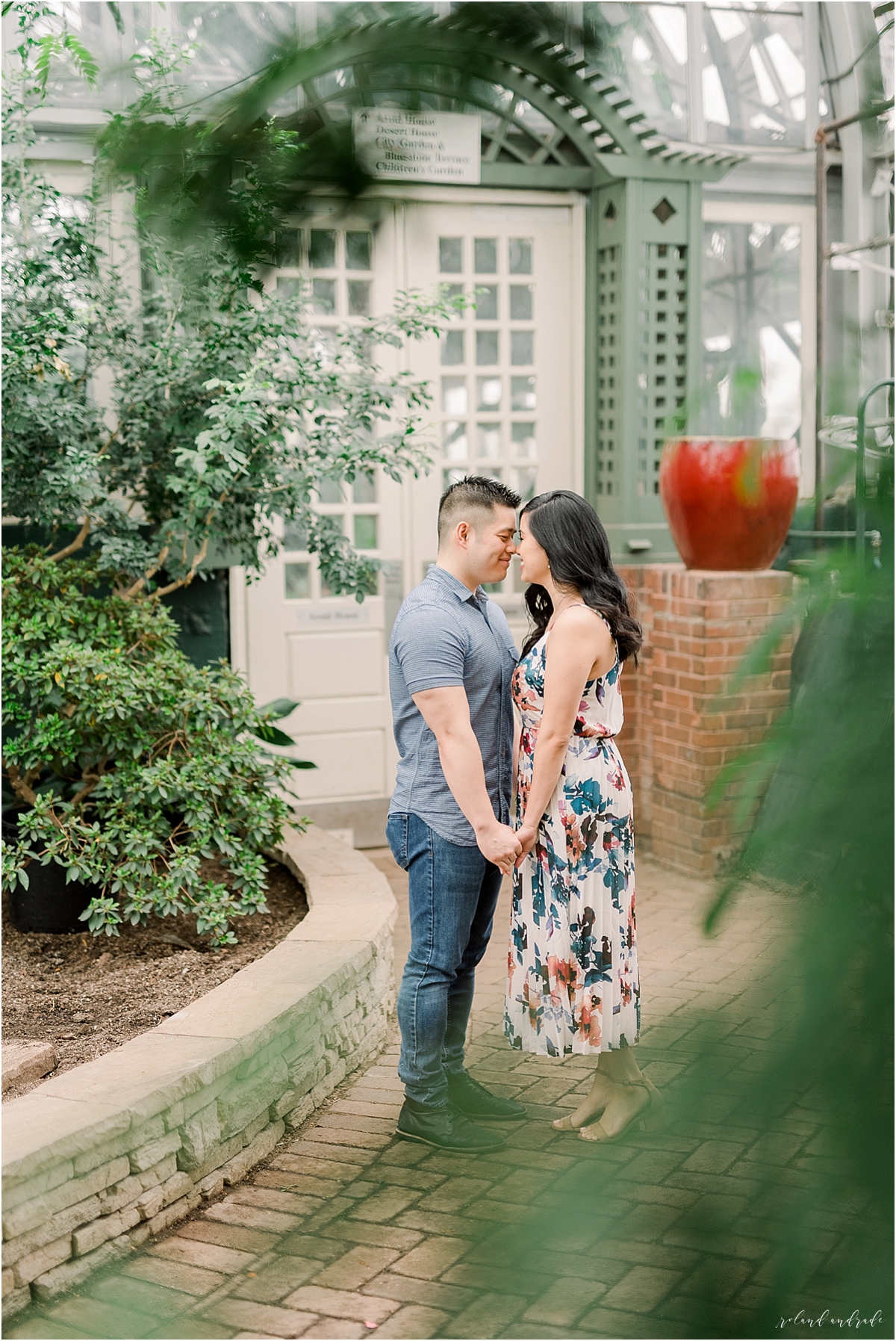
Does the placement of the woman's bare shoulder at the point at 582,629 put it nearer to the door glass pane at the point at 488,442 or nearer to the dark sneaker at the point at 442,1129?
the dark sneaker at the point at 442,1129

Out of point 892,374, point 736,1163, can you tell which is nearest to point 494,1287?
point 736,1163

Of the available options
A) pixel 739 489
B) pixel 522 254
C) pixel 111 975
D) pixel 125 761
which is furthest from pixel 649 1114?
pixel 125 761

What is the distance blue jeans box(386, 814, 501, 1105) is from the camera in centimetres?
322

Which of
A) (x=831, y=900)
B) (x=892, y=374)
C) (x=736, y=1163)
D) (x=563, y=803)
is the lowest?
(x=563, y=803)

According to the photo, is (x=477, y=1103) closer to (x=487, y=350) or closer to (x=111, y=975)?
(x=111, y=975)

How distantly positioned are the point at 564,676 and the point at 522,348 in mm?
3735

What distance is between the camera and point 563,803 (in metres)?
3.13

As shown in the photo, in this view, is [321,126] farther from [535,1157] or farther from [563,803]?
[563,803]

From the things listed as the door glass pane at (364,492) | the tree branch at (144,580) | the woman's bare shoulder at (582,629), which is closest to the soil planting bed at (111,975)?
the tree branch at (144,580)

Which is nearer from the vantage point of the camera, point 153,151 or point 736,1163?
point 736,1163

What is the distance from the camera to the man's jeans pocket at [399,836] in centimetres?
328

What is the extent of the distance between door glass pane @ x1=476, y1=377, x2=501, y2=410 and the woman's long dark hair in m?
3.24

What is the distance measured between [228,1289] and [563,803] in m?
2.00

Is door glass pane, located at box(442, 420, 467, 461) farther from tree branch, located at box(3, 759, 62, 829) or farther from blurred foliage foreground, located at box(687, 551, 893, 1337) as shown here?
blurred foliage foreground, located at box(687, 551, 893, 1337)
